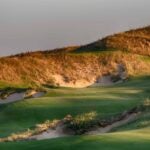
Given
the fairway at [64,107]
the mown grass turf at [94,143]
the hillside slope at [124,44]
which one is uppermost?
the hillside slope at [124,44]

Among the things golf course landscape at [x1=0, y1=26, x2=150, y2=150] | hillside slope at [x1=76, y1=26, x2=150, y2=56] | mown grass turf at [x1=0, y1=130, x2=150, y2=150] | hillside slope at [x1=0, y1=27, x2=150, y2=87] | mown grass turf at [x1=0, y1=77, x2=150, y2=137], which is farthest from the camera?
hillside slope at [x1=76, y1=26, x2=150, y2=56]

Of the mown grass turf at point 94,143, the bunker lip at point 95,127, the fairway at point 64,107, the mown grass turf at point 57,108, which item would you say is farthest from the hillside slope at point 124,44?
the mown grass turf at point 94,143

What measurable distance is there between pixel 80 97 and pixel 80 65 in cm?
3117

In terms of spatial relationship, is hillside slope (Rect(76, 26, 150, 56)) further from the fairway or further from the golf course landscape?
the fairway

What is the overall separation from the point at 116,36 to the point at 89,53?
26.8ft

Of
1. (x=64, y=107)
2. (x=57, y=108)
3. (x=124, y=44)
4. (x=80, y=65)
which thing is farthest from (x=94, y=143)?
(x=124, y=44)

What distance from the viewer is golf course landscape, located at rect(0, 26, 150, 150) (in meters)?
19.7

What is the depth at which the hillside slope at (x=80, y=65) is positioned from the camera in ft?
225

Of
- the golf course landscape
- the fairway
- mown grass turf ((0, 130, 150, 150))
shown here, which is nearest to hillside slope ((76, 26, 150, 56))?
the golf course landscape

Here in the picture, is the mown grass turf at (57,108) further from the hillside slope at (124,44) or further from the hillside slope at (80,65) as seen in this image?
the hillside slope at (124,44)

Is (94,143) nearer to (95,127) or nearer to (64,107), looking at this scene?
(95,127)

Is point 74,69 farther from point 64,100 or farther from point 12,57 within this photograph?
point 64,100

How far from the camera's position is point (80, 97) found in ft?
138

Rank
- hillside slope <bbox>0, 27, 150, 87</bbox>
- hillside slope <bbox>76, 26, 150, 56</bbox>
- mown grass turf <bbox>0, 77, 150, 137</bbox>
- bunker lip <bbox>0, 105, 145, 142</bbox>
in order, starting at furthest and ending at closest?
hillside slope <bbox>76, 26, 150, 56</bbox>
hillside slope <bbox>0, 27, 150, 87</bbox>
mown grass turf <bbox>0, 77, 150, 137</bbox>
bunker lip <bbox>0, 105, 145, 142</bbox>
